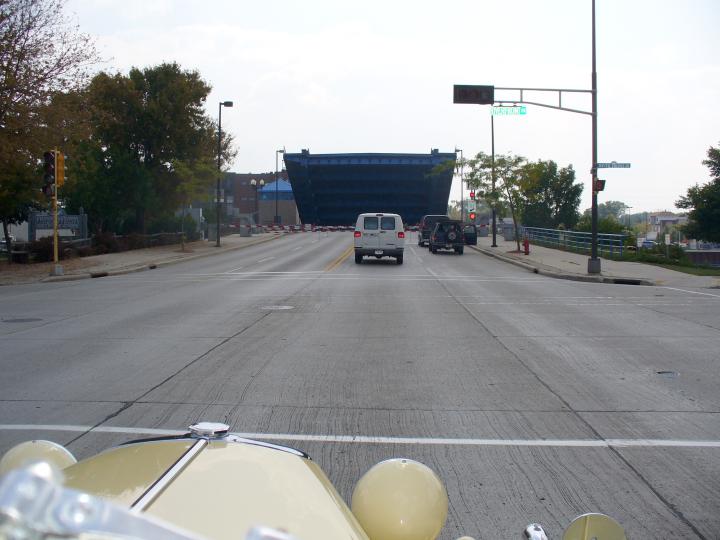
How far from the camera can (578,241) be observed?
42.8m

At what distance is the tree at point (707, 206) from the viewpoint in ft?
184

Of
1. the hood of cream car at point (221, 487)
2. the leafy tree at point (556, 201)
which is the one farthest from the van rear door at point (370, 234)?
the leafy tree at point (556, 201)

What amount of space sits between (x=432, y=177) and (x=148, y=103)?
2773 centimetres

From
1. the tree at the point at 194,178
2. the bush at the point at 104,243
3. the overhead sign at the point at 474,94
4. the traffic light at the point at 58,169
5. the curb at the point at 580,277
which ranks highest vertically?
the overhead sign at the point at 474,94

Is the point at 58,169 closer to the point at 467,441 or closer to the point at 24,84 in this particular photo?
the point at 24,84

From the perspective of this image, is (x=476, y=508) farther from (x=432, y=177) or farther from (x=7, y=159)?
(x=432, y=177)

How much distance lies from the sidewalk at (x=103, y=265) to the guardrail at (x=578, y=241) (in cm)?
1942

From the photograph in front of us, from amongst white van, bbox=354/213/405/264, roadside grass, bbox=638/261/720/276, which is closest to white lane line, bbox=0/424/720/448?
roadside grass, bbox=638/261/720/276

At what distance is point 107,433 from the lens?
6902mm

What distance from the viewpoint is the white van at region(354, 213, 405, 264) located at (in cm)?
3341

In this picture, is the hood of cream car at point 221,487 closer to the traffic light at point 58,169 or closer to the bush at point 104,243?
the traffic light at point 58,169

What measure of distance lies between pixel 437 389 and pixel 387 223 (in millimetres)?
24835

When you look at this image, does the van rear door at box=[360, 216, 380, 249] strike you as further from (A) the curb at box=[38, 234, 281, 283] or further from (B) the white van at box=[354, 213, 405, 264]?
(A) the curb at box=[38, 234, 281, 283]

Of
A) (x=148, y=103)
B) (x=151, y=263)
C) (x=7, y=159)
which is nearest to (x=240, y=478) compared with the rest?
(x=7, y=159)
